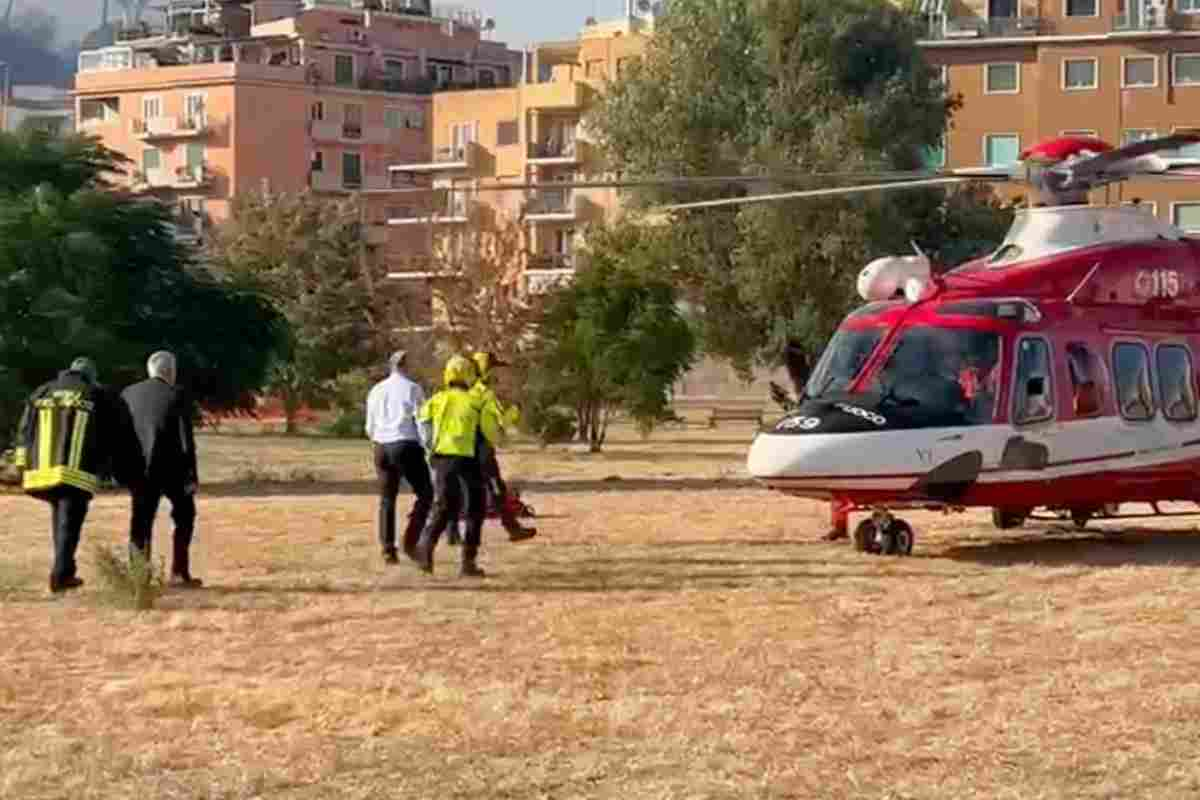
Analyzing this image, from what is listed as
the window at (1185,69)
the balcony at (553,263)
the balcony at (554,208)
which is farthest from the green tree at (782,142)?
the balcony at (554,208)

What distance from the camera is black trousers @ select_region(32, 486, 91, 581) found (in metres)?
16.5

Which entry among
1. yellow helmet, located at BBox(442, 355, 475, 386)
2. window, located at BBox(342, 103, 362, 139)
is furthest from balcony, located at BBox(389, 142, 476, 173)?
yellow helmet, located at BBox(442, 355, 475, 386)

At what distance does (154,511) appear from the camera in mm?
17125

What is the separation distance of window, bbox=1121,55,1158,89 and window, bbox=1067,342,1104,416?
59732 millimetres

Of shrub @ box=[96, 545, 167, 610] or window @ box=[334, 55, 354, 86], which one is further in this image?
window @ box=[334, 55, 354, 86]

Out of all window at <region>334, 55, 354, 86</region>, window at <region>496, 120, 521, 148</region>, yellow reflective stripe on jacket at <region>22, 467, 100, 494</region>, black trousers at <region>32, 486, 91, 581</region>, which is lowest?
black trousers at <region>32, 486, 91, 581</region>

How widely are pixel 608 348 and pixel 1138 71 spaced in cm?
3919

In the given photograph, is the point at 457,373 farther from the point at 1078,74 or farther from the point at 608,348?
the point at 1078,74

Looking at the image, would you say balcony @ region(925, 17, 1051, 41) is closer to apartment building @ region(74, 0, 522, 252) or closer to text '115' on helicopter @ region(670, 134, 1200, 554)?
apartment building @ region(74, 0, 522, 252)

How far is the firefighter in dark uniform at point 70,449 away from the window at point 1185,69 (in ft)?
211

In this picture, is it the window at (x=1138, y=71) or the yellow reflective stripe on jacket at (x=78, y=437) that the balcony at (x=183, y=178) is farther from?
the yellow reflective stripe on jacket at (x=78, y=437)

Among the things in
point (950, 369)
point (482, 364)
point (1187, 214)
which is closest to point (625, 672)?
point (950, 369)

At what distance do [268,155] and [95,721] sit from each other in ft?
291

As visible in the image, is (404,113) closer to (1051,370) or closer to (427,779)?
(1051,370)
